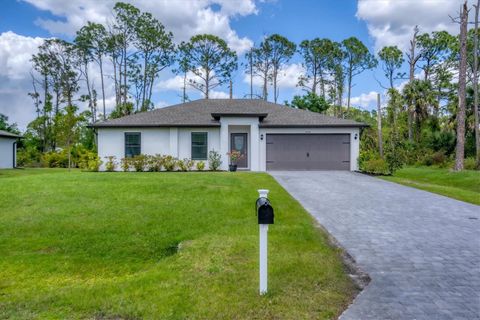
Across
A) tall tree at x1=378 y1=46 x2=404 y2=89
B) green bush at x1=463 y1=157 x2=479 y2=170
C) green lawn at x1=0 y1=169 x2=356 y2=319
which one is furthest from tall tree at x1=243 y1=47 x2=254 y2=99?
green lawn at x1=0 y1=169 x2=356 y2=319

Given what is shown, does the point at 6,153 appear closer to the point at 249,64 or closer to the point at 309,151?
the point at 309,151

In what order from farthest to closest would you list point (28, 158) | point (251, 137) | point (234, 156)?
point (28, 158)
point (251, 137)
point (234, 156)

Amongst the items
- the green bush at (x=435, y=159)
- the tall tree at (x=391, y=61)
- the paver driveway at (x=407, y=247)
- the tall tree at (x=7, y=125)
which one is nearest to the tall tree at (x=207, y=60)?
the tall tree at (x=391, y=61)

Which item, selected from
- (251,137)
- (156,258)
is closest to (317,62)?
(251,137)

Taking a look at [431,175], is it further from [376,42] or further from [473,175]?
[376,42]

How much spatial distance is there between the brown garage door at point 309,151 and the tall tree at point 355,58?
21.5 m

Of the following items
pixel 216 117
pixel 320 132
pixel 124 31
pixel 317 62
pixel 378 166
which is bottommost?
pixel 378 166

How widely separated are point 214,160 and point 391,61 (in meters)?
26.6

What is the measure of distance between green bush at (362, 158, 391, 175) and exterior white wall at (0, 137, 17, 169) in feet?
83.4

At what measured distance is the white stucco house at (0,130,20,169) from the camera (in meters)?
25.5

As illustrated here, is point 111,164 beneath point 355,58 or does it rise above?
beneath

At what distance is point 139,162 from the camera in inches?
696

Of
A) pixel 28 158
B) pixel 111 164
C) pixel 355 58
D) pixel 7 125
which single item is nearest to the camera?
pixel 111 164

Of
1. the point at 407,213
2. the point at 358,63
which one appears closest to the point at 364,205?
the point at 407,213
